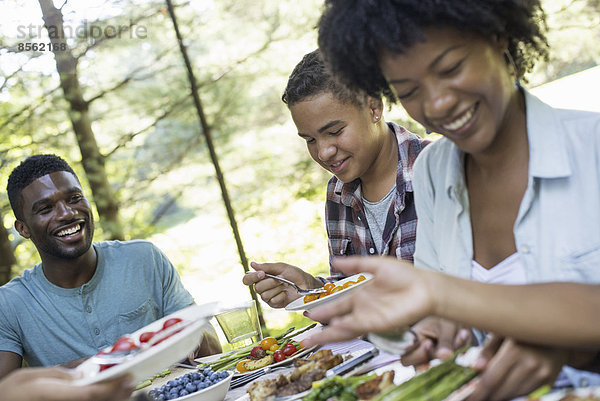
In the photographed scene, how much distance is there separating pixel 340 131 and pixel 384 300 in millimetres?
1615

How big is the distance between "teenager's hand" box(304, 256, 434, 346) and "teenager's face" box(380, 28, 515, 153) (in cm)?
45

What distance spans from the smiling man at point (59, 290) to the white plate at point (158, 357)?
1.49 meters

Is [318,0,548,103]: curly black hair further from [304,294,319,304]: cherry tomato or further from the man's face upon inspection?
the man's face

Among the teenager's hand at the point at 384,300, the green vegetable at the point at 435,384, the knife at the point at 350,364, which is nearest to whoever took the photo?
the teenager's hand at the point at 384,300

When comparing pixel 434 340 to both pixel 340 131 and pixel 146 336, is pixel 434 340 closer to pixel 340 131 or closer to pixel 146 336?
pixel 146 336

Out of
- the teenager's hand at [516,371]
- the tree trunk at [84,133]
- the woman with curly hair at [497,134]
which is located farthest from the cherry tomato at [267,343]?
the tree trunk at [84,133]

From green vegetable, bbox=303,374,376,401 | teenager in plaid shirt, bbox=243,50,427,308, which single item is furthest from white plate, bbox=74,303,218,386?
teenager in plaid shirt, bbox=243,50,427,308

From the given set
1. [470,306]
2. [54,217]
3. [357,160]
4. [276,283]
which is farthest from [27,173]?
[470,306]

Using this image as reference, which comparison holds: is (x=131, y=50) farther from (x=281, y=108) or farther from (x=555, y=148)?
(x=555, y=148)

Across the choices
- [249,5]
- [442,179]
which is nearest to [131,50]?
[249,5]

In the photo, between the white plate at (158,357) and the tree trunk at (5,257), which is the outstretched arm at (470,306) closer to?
the white plate at (158,357)

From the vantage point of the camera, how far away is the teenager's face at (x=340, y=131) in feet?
8.66

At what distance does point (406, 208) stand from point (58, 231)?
1.86 metres

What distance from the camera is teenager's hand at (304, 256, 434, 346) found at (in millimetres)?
→ 1118
